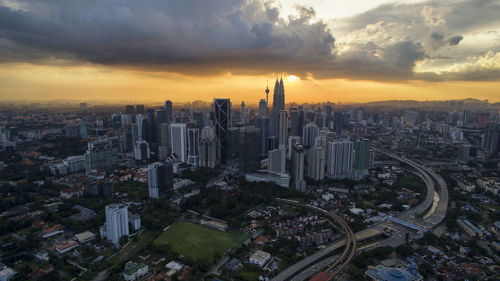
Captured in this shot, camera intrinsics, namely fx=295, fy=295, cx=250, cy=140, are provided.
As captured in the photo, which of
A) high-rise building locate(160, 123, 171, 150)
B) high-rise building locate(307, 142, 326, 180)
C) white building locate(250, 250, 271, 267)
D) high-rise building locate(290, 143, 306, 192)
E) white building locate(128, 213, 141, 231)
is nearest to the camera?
white building locate(250, 250, 271, 267)

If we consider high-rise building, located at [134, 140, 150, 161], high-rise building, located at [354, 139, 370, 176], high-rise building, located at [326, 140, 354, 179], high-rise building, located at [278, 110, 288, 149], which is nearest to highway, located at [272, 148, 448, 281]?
high-rise building, located at [354, 139, 370, 176]

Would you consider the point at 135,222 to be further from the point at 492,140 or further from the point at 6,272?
the point at 492,140

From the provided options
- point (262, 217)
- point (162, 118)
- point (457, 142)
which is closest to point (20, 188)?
point (262, 217)

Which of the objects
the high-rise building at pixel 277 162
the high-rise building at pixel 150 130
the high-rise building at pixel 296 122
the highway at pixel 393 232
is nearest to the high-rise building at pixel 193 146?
the high-rise building at pixel 277 162

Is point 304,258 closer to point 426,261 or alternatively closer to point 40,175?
point 426,261

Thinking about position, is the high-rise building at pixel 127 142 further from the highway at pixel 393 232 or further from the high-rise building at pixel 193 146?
the highway at pixel 393 232

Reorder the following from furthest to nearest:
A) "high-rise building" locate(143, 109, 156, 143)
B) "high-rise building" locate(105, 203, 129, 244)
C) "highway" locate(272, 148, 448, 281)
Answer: "high-rise building" locate(143, 109, 156, 143), "high-rise building" locate(105, 203, 129, 244), "highway" locate(272, 148, 448, 281)

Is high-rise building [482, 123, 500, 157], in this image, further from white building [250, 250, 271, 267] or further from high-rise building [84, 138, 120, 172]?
high-rise building [84, 138, 120, 172]
